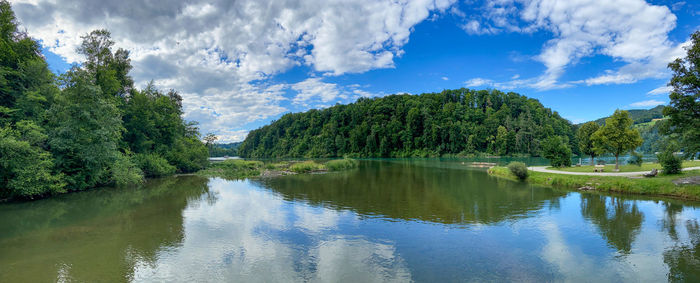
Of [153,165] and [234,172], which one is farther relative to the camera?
[234,172]

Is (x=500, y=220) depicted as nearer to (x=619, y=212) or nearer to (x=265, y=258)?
(x=619, y=212)

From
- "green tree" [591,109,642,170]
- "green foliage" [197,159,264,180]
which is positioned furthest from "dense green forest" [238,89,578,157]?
"green tree" [591,109,642,170]

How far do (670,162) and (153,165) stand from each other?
50167 millimetres

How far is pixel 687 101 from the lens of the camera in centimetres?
1812

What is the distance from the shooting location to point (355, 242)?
11.7 m

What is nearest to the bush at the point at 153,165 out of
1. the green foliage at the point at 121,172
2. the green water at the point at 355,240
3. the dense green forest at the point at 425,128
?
the green foliage at the point at 121,172

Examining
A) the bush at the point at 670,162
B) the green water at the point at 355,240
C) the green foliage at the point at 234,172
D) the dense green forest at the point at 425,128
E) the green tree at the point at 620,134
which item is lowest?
the green water at the point at 355,240

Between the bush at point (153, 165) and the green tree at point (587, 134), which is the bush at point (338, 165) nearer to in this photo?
the bush at point (153, 165)

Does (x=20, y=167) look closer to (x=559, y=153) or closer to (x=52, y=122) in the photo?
(x=52, y=122)

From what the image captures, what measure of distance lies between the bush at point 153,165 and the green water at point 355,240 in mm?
15663

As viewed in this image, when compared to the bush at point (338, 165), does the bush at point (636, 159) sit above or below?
above

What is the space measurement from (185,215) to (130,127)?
90.8 ft

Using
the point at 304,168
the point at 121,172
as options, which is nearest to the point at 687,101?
the point at 304,168

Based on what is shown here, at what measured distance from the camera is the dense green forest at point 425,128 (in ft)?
325
